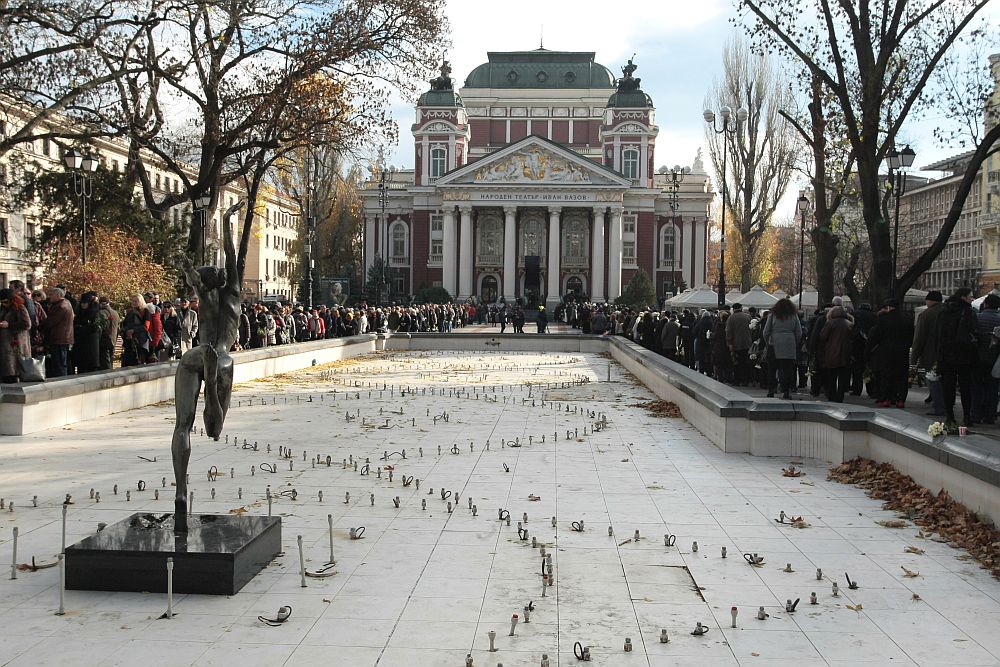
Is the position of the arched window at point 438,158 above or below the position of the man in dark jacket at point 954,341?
above

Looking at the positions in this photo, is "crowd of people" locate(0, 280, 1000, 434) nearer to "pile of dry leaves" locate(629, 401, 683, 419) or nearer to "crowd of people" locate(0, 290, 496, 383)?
"crowd of people" locate(0, 290, 496, 383)

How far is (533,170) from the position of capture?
8156 centimetres

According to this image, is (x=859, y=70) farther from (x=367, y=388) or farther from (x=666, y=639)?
(x=666, y=639)

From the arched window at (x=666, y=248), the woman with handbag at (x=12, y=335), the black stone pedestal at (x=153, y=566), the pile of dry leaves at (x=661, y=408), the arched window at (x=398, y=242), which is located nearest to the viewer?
the black stone pedestal at (x=153, y=566)

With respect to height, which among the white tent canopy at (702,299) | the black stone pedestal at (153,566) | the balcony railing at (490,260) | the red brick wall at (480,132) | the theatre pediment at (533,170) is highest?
the red brick wall at (480,132)

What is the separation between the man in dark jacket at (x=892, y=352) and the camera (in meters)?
14.5

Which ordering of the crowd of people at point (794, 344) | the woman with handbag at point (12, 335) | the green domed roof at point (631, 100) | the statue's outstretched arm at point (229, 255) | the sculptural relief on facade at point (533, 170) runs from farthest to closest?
1. the green domed roof at point (631, 100)
2. the sculptural relief on facade at point (533, 170)
3. the woman with handbag at point (12, 335)
4. the crowd of people at point (794, 344)
5. the statue's outstretched arm at point (229, 255)

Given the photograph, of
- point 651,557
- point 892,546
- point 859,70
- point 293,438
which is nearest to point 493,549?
point 651,557

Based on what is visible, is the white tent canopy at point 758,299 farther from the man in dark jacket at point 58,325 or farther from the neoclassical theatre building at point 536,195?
the neoclassical theatre building at point 536,195

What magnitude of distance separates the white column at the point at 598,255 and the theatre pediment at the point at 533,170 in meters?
2.57

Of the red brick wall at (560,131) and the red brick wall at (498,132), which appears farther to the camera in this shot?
the red brick wall at (560,131)

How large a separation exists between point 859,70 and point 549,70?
253 feet

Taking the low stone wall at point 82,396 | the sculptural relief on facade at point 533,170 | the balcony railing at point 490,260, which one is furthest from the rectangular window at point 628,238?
the low stone wall at point 82,396

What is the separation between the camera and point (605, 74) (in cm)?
9638
